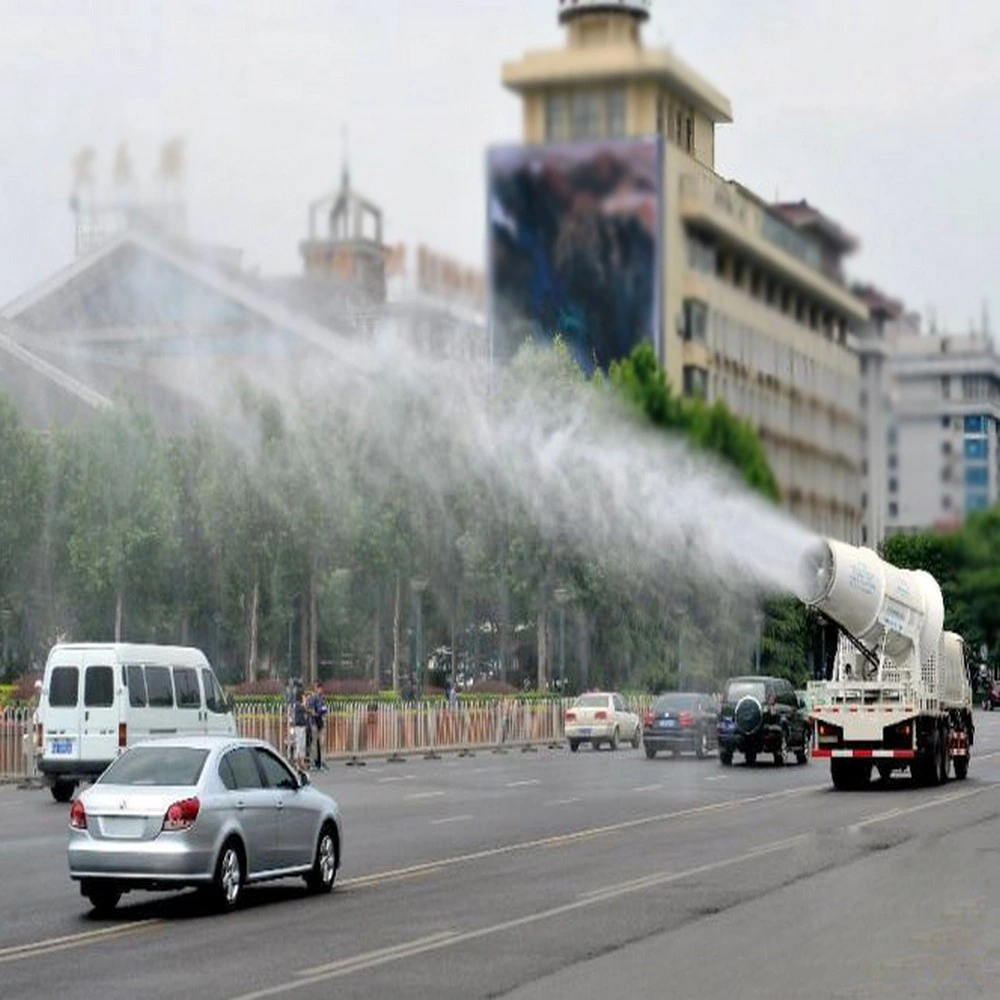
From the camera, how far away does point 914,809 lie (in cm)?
3584

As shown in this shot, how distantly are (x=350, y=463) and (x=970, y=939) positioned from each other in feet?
182

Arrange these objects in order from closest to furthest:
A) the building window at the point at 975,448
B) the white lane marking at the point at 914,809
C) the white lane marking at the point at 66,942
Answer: the white lane marking at the point at 66,942, the building window at the point at 975,448, the white lane marking at the point at 914,809

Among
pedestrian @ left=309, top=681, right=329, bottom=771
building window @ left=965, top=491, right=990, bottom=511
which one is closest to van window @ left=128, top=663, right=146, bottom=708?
pedestrian @ left=309, top=681, right=329, bottom=771

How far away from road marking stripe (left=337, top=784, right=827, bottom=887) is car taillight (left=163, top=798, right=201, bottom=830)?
347 cm

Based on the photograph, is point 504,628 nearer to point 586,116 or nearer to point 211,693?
point 211,693

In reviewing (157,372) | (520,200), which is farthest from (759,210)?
(157,372)

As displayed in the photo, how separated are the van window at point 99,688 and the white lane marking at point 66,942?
18742mm

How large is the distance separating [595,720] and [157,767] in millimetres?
41765

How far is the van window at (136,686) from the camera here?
3891cm

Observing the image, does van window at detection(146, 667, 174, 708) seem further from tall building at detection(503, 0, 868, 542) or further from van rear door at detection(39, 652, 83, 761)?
tall building at detection(503, 0, 868, 542)

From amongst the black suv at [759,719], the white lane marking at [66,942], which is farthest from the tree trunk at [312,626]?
the white lane marking at [66,942]

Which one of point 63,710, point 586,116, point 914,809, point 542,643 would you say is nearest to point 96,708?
point 63,710

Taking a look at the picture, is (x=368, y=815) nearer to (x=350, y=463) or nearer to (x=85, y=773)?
(x=85, y=773)

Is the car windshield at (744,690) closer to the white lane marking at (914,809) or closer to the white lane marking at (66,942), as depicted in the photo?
the white lane marking at (914,809)
